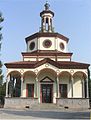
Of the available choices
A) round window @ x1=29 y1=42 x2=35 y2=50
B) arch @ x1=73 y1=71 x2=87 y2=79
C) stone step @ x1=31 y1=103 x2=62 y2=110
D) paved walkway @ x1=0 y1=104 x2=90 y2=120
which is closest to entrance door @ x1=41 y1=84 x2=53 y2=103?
stone step @ x1=31 y1=103 x2=62 y2=110

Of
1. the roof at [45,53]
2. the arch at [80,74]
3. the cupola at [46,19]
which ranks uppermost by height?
the cupola at [46,19]

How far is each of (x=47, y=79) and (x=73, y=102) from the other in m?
4.85

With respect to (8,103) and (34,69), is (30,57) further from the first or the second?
(8,103)

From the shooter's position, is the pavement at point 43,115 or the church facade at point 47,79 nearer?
the pavement at point 43,115

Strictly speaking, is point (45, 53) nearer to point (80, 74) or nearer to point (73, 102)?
point (80, 74)

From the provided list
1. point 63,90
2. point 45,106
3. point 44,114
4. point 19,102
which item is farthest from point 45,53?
point 44,114

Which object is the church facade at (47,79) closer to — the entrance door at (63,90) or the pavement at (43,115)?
the entrance door at (63,90)

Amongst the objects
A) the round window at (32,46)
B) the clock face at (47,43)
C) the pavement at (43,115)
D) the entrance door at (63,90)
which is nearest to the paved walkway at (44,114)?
the pavement at (43,115)

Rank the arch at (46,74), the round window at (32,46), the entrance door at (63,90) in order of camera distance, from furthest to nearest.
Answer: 1. the round window at (32,46)
2. the arch at (46,74)
3. the entrance door at (63,90)

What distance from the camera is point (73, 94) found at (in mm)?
37312

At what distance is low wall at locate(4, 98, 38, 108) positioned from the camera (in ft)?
114

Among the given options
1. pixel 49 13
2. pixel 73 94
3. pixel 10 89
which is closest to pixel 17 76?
pixel 10 89

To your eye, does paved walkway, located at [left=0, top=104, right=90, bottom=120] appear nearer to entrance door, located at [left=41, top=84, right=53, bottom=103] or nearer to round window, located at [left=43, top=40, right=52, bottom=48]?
entrance door, located at [left=41, top=84, right=53, bottom=103]

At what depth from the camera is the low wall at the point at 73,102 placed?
34969mm
